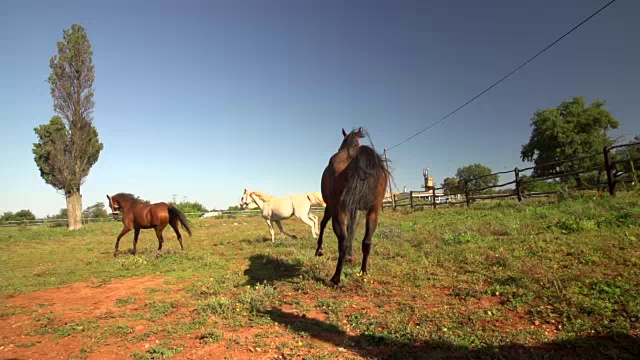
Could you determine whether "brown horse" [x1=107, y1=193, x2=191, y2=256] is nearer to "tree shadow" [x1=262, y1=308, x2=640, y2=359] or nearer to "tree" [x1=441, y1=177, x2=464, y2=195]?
"tree shadow" [x1=262, y1=308, x2=640, y2=359]

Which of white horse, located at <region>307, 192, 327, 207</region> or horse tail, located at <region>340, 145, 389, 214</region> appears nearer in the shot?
horse tail, located at <region>340, 145, 389, 214</region>

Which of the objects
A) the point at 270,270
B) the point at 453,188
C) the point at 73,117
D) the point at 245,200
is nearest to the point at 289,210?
the point at 245,200

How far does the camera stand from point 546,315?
3.24m

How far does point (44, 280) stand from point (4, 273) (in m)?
2.57

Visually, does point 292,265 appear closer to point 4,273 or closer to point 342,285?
point 342,285

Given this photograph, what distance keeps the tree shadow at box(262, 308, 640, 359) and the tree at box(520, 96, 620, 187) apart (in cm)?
3488

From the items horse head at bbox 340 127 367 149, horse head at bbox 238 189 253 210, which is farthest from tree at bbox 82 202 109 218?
horse head at bbox 340 127 367 149

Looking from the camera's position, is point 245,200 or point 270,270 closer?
point 270,270

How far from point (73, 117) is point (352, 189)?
95.8ft

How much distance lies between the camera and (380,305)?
13.2 ft

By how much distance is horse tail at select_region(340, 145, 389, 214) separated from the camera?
462 cm

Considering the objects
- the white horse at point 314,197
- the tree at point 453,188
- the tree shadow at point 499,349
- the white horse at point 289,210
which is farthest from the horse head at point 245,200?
the tree at point 453,188

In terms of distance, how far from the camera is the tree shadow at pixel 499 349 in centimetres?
249

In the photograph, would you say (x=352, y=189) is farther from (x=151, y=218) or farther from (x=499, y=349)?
(x=151, y=218)
